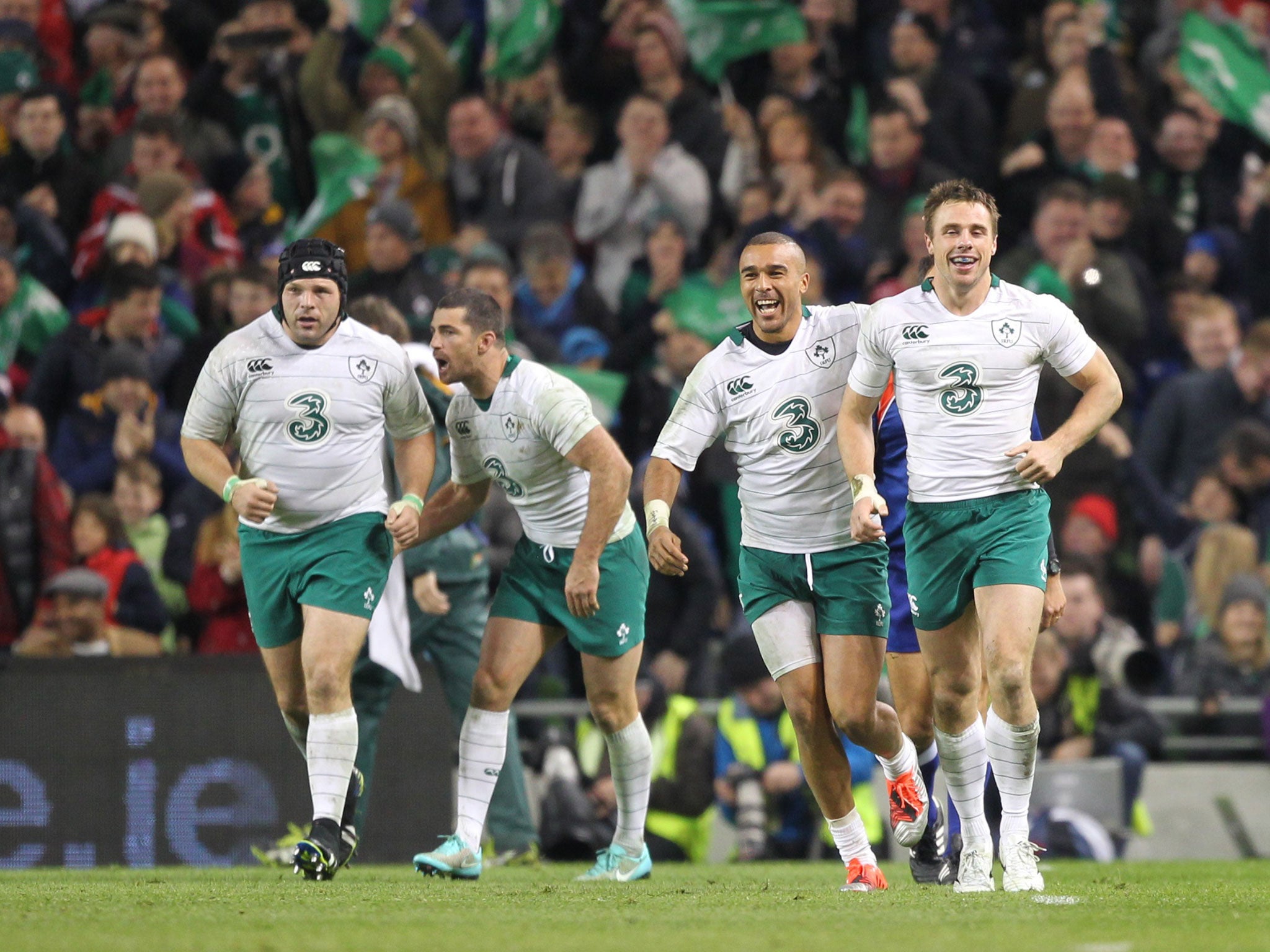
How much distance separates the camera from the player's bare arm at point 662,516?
7434mm

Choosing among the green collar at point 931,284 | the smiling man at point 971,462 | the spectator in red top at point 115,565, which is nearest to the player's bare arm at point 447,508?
the smiling man at point 971,462

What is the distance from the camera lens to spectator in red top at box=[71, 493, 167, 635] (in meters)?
11.5

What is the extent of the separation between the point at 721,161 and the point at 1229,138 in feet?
13.8

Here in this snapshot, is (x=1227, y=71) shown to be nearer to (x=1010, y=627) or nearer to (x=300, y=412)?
(x=1010, y=627)

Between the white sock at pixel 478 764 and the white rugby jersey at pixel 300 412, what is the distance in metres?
1.12

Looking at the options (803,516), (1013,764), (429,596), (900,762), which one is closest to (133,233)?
(429,596)

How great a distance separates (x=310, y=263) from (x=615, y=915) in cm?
332

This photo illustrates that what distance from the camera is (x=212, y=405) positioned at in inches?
324

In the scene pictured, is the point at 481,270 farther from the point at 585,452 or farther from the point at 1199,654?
the point at 1199,654

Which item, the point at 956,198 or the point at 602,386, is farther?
the point at 602,386

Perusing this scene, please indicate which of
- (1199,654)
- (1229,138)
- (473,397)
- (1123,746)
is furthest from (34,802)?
(1229,138)

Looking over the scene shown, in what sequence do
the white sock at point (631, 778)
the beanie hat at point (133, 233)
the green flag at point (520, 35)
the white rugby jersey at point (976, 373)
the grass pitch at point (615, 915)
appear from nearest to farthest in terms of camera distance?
the grass pitch at point (615, 915) < the white rugby jersey at point (976, 373) < the white sock at point (631, 778) < the beanie hat at point (133, 233) < the green flag at point (520, 35)

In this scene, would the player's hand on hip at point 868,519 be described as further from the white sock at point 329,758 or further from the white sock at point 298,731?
the white sock at point 298,731

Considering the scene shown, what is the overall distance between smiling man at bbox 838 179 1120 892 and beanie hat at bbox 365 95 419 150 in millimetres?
8077
